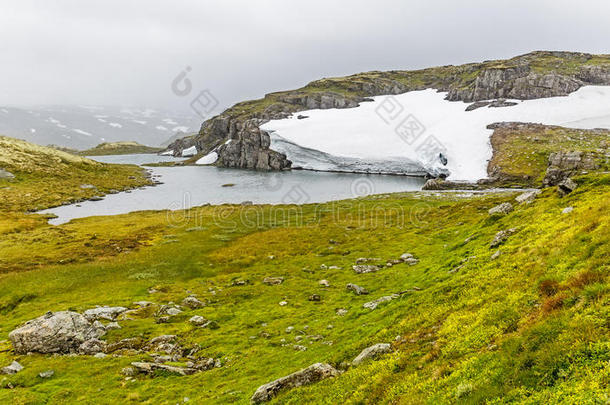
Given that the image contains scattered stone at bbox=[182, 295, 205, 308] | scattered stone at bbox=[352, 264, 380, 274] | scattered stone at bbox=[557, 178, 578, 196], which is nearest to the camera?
scattered stone at bbox=[557, 178, 578, 196]

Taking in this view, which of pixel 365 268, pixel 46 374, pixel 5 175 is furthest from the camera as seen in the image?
pixel 5 175

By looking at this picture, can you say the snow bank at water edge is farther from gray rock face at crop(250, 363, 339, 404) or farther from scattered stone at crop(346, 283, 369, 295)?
gray rock face at crop(250, 363, 339, 404)

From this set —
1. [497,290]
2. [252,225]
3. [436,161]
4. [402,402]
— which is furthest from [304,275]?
[436,161]

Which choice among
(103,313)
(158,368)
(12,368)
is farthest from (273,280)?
(12,368)

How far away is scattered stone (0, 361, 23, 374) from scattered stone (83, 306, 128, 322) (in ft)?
25.6

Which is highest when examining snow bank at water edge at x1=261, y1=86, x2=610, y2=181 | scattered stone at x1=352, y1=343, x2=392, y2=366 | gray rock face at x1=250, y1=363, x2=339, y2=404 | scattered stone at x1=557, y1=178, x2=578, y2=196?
snow bank at water edge at x1=261, y1=86, x2=610, y2=181

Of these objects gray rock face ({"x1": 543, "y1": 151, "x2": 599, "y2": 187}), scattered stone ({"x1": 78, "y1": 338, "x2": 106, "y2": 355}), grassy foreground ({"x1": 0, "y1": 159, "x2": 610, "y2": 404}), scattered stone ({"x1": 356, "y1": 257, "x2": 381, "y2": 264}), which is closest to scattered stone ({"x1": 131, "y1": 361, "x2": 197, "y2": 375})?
grassy foreground ({"x1": 0, "y1": 159, "x2": 610, "y2": 404})

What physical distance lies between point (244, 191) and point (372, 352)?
4807 inches

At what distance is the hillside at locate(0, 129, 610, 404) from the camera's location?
1059cm

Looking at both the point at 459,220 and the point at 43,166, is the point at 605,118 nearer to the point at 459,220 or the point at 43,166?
the point at 459,220

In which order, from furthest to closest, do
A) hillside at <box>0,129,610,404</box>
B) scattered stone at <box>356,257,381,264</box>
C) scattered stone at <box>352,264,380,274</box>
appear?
1. scattered stone at <box>356,257,381,264</box>
2. scattered stone at <box>352,264,380,274</box>
3. hillside at <box>0,129,610,404</box>

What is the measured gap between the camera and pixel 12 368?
21.6 metres

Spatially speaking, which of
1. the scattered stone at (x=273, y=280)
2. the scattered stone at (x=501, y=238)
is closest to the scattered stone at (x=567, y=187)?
the scattered stone at (x=501, y=238)

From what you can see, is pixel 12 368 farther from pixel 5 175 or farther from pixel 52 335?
pixel 5 175
